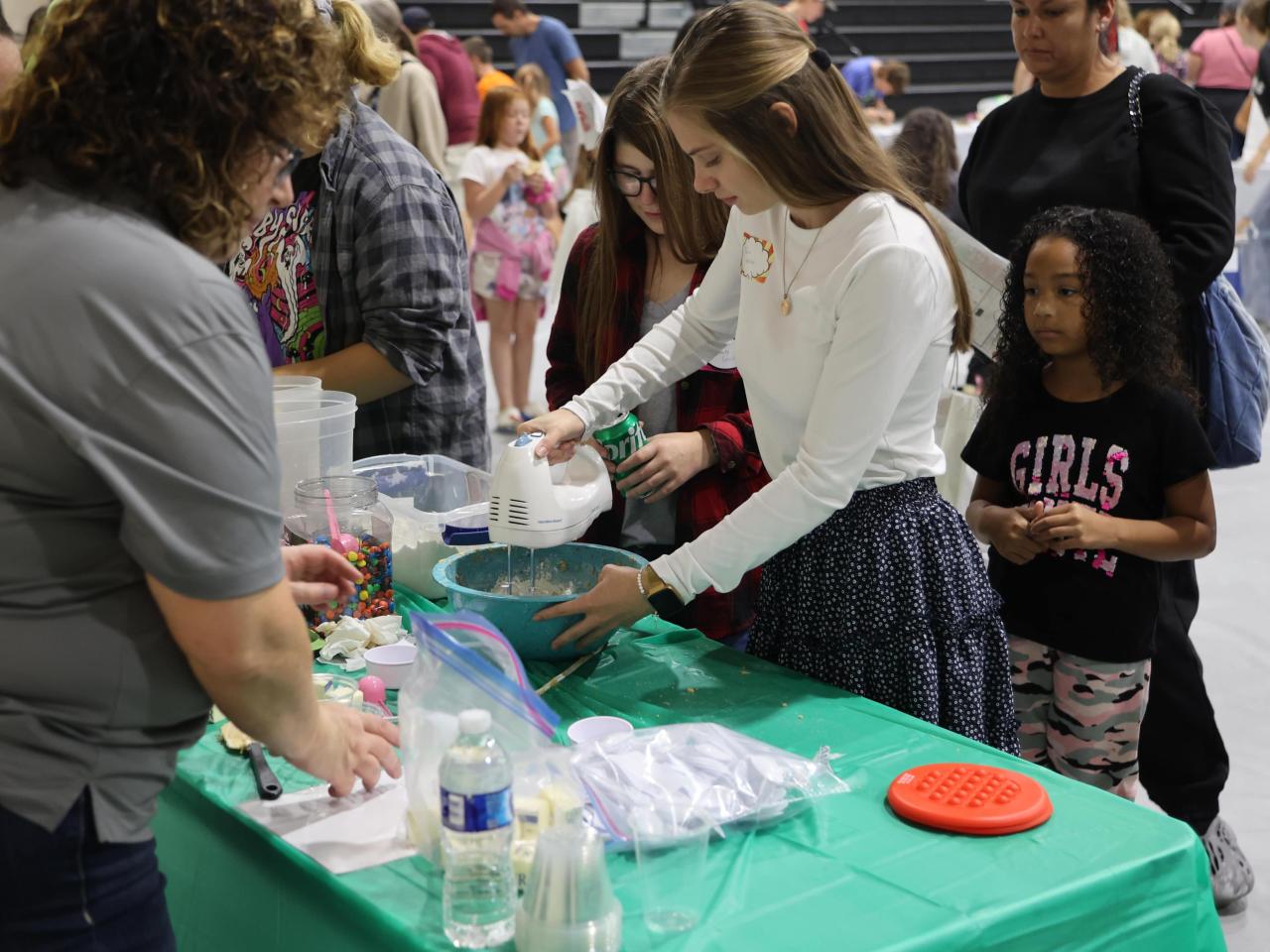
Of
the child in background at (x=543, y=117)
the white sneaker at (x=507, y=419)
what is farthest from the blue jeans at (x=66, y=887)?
the child in background at (x=543, y=117)

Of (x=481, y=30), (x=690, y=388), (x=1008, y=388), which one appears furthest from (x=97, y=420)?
(x=481, y=30)

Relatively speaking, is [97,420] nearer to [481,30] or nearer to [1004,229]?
[1004,229]

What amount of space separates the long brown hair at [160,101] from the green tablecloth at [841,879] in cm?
64

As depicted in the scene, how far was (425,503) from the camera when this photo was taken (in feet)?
7.93

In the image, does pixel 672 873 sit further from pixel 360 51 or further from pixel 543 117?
pixel 543 117

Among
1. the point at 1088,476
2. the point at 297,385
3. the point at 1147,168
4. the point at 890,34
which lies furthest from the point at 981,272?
the point at 890,34

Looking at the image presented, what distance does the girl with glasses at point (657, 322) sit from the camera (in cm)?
214

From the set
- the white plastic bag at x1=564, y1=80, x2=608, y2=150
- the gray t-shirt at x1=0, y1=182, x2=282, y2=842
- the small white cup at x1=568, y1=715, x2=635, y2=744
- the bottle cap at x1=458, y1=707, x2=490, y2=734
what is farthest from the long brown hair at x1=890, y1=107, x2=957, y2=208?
the gray t-shirt at x1=0, y1=182, x2=282, y2=842

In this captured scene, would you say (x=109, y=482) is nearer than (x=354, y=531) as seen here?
Yes

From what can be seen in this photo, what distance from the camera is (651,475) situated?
202 centimetres

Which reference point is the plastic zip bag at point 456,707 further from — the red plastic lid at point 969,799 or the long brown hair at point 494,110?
the long brown hair at point 494,110

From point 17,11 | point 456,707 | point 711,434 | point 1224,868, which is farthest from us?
point 17,11

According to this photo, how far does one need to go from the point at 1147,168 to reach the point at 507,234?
377 centimetres

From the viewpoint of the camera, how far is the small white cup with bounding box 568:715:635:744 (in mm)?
1557
